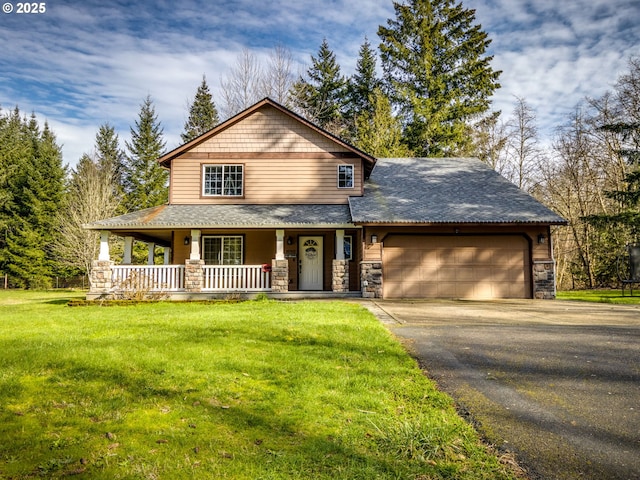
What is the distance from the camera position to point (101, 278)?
13.6 m

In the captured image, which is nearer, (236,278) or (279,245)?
(279,245)

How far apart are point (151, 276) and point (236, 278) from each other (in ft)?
9.22

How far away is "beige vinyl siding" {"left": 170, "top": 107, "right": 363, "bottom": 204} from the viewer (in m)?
15.5

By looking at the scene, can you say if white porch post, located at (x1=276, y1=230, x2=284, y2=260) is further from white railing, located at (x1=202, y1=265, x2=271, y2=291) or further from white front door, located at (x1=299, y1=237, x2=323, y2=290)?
white front door, located at (x1=299, y1=237, x2=323, y2=290)

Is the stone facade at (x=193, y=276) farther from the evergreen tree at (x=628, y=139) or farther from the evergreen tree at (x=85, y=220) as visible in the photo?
the evergreen tree at (x=628, y=139)

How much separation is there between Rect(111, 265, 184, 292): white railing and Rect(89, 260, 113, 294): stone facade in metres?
0.17

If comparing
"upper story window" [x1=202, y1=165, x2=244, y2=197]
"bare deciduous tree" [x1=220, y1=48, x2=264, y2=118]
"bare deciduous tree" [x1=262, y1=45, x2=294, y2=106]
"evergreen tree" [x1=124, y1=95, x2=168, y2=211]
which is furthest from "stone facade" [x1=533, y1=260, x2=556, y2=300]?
"evergreen tree" [x1=124, y1=95, x2=168, y2=211]

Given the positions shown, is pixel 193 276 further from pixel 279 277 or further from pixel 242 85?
pixel 242 85

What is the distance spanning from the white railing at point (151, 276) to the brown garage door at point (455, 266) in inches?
276

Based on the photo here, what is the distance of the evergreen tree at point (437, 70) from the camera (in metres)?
27.4

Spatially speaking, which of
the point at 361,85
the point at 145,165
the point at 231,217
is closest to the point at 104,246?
the point at 231,217

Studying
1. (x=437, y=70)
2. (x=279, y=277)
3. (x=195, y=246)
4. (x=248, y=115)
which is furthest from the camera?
(x=437, y=70)

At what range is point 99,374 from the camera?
4.00 m

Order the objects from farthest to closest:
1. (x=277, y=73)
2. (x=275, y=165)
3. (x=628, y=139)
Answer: (x=277, y=73) → (x=628, y=139) → (x=275, y=165)
